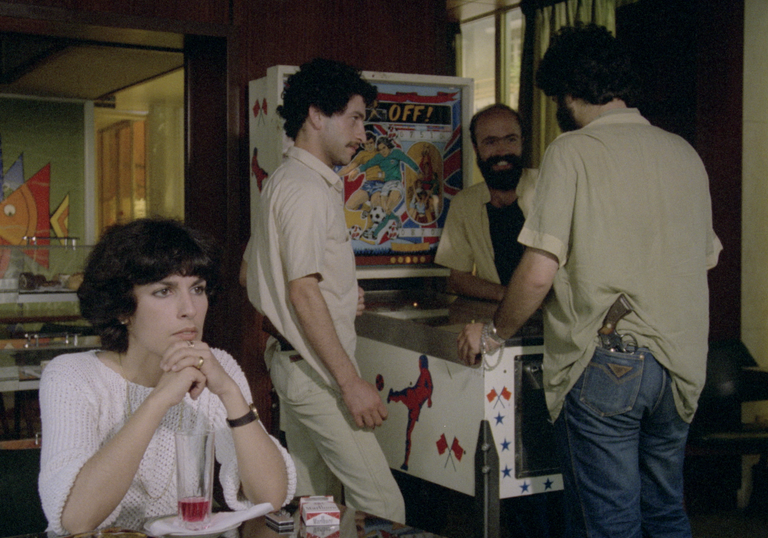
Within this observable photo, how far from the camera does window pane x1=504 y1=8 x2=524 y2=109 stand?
464 centimetres

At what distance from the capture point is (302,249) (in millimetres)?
2123

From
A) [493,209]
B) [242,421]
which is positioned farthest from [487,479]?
[493,209]

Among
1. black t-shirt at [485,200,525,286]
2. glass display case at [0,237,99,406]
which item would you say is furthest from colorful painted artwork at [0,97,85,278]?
black t-shirt at [485,200,525,286]

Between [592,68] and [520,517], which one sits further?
[520,517]

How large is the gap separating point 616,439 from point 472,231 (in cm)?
129

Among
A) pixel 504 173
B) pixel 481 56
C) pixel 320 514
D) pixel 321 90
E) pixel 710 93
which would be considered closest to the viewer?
pixel 320 514

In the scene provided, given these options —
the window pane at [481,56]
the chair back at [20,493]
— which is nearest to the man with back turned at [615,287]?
the chair back at [20,493]

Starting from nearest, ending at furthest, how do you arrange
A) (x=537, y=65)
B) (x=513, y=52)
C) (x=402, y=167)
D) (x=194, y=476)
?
(x=194, y=476) → (x=402, y=167) → (x=537, y=65) → (x=513, y=52)

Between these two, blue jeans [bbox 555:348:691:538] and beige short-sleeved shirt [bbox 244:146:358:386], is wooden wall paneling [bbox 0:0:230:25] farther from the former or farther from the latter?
blue jeans [bbox 555:348:691:538]

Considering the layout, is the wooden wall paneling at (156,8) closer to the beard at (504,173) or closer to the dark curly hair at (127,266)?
the beard at (504,173)

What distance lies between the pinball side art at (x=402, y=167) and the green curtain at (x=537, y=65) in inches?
37.3

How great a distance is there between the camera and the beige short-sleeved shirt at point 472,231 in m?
2.98

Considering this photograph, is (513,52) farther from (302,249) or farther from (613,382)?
(613,382)

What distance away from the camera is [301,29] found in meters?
3.40
